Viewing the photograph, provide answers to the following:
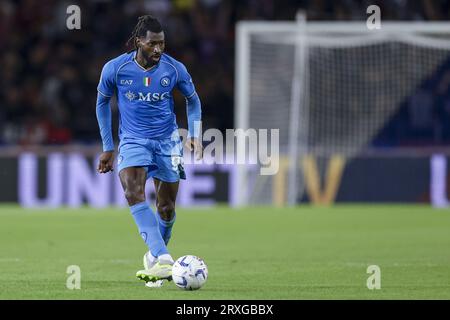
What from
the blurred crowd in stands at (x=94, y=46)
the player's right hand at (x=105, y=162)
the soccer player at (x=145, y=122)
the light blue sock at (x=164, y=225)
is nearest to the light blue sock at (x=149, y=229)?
the soccer player at (x=145, y=122)

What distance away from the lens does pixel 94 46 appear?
921 inches

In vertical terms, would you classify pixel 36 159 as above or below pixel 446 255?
above

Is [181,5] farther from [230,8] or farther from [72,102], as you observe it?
[72,102]

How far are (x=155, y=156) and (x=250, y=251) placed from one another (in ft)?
11.9

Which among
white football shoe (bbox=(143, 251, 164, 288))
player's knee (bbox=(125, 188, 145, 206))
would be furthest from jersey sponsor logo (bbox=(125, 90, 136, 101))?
white football shoe (bbox=(143, 251, 164, 288))

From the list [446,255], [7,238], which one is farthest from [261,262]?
[7,238]

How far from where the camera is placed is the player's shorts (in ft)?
30.4

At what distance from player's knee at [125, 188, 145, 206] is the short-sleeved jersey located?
0.47 m

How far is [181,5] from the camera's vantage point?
78.0ft

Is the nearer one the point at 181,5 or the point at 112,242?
the point at 112,242

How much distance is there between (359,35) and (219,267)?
1057 centimetres

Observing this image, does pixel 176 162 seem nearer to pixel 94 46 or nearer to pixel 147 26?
pixel 147 26

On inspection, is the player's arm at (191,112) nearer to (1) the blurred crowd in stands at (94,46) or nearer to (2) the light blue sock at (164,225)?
(2) the light blue sock at (164,225)

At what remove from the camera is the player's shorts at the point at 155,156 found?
9266mm
